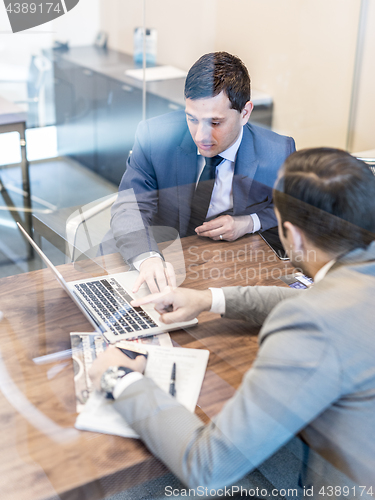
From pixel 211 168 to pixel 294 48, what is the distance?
13.8 inches

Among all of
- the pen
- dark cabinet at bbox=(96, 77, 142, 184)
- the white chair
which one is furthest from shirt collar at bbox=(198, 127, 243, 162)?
dark cabinet at bbox=(96, 77, 142, 184)

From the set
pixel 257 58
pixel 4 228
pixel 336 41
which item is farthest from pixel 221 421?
pixel 4 228

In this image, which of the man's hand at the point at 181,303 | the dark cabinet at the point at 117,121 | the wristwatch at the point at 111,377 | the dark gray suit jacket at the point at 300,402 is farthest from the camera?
the dark cabinet at the point at 117,121

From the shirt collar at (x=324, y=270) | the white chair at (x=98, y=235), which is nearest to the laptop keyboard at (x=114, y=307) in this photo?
the white chair at (x=98, y=235)

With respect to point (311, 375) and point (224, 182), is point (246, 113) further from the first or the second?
point (311, 375)

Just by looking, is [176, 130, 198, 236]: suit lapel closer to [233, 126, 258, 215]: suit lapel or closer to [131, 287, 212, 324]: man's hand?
[233, 126, 258, 215]: suit lapel

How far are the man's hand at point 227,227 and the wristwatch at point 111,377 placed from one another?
14.9 inches

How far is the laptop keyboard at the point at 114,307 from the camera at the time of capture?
3.12 ft

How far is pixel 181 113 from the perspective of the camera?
116 centimetres

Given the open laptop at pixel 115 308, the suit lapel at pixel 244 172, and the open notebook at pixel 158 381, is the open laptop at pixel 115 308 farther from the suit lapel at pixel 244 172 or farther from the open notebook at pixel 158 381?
the suit lapel at pixel 244 172

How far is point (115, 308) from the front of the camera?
101 centimetres

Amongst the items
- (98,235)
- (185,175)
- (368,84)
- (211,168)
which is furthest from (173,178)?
(368,84)

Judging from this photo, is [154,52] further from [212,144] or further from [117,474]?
[117,474]

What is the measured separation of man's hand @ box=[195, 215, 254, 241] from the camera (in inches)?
40.0
